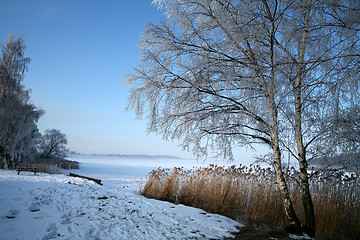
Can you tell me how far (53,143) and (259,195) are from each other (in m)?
37.4

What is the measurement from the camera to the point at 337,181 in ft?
14.5

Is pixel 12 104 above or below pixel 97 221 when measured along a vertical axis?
above

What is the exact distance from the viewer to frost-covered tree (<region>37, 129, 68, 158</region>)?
32.6 meters

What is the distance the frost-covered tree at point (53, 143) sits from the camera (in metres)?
32.6

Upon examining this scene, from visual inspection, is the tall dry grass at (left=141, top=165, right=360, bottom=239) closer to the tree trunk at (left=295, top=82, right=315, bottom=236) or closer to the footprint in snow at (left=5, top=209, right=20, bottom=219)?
the tree trunk at (left=295, top=82, right=315, bottom=236)

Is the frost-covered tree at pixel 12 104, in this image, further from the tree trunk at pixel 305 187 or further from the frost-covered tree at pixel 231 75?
the tree trunk at pixel 305 187

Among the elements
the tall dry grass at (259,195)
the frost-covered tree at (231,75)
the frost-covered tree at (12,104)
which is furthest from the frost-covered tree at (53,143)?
the frost-covered tree at (231,75)

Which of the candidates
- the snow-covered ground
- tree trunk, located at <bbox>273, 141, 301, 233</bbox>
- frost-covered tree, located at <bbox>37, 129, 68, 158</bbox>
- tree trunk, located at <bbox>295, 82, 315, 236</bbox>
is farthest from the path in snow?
frost-covered tree, located at <bbox>37, 129, 68, 158</bbox>

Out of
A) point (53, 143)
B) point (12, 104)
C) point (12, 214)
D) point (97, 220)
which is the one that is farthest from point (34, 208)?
point (53, 143)

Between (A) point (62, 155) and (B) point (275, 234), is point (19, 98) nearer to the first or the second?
(B) point (275, 234)

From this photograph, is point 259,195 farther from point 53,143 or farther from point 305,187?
point 53,143

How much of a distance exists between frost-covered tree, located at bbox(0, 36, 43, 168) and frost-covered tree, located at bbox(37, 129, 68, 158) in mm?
18219

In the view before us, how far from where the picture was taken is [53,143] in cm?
3341

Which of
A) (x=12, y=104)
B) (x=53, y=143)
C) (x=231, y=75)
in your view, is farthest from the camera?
(x=53, y=143)
